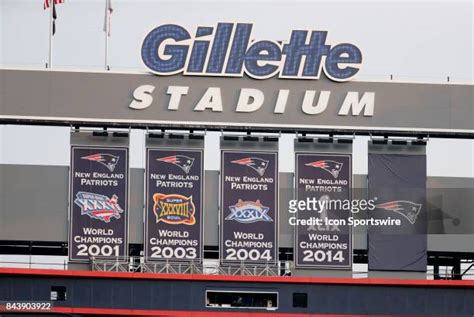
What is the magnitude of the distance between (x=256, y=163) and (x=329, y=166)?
153 inches

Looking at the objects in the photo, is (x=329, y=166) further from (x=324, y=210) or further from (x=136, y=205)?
(x=136, y=205)

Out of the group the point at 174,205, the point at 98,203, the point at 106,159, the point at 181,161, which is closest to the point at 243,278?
the point at 174,205

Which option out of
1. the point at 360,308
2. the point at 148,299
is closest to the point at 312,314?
the point at 360,308

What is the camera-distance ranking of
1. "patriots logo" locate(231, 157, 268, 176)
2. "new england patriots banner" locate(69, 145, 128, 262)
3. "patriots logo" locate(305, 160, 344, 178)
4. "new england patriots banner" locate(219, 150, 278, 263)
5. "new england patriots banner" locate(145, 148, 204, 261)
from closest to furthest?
1. "new england patriots banner" locate(69, 145, 128, 262)
2. "new england patriots banner" locate(145, 148, 204, 261)
3. "new england patriots banner" locate(219, 150, 278, 263)
4. "patriots logo" locate(231, 157, 268, 176)
5. "patriots logo" locate(305, 160, 344, 178)

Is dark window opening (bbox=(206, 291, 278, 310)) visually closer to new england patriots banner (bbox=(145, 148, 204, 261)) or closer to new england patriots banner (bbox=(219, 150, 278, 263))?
new england patriots banner (bbox=(219, 150, 278, 263))

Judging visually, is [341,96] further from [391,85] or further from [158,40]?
[158,40]

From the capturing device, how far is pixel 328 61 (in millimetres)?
80375

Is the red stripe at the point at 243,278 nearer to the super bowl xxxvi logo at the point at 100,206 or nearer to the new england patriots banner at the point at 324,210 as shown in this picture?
the new england patriots banner at the point at 324,210

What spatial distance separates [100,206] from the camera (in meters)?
78.0

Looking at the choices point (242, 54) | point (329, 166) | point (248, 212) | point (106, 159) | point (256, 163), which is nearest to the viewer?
point (248, 212)

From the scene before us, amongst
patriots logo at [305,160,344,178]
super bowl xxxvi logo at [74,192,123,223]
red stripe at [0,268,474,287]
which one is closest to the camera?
red stripe at [0,268,474,287]

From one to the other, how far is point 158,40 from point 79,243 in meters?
11.7

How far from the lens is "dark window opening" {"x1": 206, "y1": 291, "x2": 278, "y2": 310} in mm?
75438

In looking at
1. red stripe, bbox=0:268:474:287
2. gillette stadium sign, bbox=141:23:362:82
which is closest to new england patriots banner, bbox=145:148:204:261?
red stripe, bbox=0:268:474:287
